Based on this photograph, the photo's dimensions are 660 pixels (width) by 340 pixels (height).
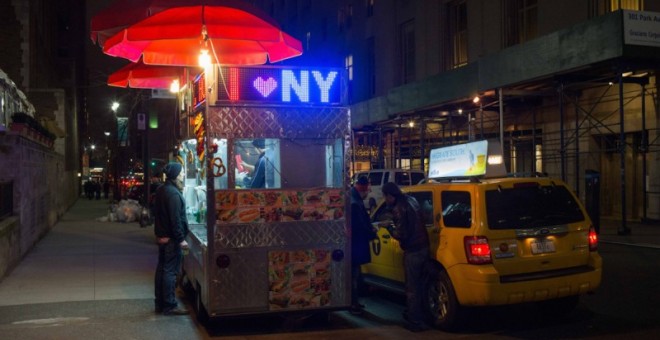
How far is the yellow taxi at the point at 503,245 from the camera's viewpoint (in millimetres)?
6777

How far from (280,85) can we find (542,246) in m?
3.45

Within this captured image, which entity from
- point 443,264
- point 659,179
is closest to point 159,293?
point 443,264

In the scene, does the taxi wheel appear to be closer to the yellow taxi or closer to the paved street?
the yellow taxi

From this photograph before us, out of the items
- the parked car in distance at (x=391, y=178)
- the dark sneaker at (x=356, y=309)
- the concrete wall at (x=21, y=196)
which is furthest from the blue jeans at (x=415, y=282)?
the parked car in distance at (x=391, y=178)

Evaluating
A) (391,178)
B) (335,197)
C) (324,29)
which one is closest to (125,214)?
(391,178)

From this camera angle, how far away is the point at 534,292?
6.83 metres

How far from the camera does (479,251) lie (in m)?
6.77

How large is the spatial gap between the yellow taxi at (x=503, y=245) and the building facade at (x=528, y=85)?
31.3ft

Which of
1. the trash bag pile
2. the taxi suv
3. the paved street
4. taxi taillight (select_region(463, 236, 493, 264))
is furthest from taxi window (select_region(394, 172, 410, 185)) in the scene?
taxi taillight (select_region(463, 236, 493, 264))

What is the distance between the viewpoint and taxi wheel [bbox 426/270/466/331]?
22.9 feet

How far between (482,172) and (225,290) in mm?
3312

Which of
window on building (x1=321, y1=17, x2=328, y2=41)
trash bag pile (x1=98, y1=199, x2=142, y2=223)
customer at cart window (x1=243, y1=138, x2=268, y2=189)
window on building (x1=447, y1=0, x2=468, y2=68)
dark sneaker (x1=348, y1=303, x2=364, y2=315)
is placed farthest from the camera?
window on building (x1=321, y1=17, x2=328, y2=41)

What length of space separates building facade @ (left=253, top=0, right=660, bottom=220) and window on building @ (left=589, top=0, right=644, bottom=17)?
0.13 ft

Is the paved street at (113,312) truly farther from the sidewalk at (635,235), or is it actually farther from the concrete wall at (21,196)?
the sidewalk at (635,235)
